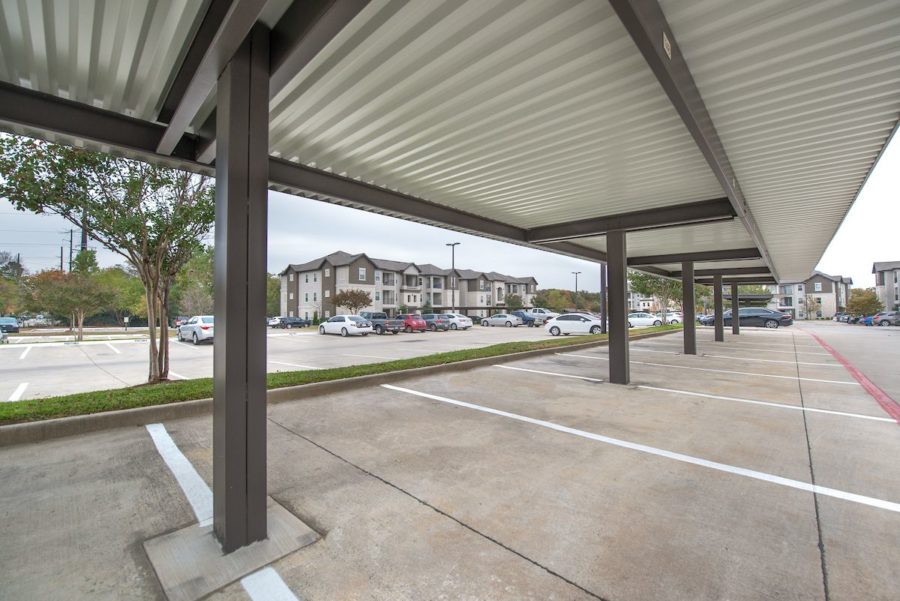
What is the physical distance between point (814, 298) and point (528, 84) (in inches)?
3646

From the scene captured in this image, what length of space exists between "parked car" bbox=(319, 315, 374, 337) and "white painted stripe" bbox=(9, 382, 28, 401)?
1686 centimetres

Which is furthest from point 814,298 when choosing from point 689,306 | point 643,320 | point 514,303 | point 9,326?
point 9,326

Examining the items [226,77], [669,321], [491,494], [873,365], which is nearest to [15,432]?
[226,77]

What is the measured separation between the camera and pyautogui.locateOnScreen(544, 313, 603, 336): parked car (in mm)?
23356

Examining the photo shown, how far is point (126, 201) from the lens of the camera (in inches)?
267

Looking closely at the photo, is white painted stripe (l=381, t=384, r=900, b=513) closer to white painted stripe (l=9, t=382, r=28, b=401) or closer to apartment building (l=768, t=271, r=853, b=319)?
white painted stripe (l=9, t=382, r=28, b=401)

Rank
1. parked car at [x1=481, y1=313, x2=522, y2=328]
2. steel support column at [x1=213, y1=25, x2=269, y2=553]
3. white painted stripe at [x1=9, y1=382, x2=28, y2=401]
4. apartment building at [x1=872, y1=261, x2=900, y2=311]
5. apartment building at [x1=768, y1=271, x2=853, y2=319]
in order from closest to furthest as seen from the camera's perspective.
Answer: steel support column at [x1=213, y1=25, x2=269, y2=553]
white painted stripe at [x1=9, y1=382, x2=28, y2=401]
parked car at [x1=481, y1=313, x2=522, y2=328]
apartment building at [x1=872, y1=261, x2=900, y2=311]
apartment building at [x1=768, y1=271, x2=853, y2=319]

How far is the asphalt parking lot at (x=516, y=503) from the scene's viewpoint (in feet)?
7.30

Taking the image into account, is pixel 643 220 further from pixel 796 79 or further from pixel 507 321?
pixel 507 321

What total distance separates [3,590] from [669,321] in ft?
134

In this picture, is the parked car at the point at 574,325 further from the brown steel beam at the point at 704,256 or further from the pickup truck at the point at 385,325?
the pickup truck at the point at 385,325

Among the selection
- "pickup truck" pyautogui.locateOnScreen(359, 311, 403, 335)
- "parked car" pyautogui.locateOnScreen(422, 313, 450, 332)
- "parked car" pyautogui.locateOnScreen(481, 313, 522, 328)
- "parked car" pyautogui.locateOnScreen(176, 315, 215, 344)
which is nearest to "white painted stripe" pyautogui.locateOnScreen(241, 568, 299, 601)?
"parked car" pyautogui.locateOnScreen(176, 315, 215, 344)

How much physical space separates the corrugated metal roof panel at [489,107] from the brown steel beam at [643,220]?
0.44 m

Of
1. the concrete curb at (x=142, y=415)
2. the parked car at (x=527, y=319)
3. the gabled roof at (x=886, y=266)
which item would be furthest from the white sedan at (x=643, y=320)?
the gabled roof at (x=886, y=266)
